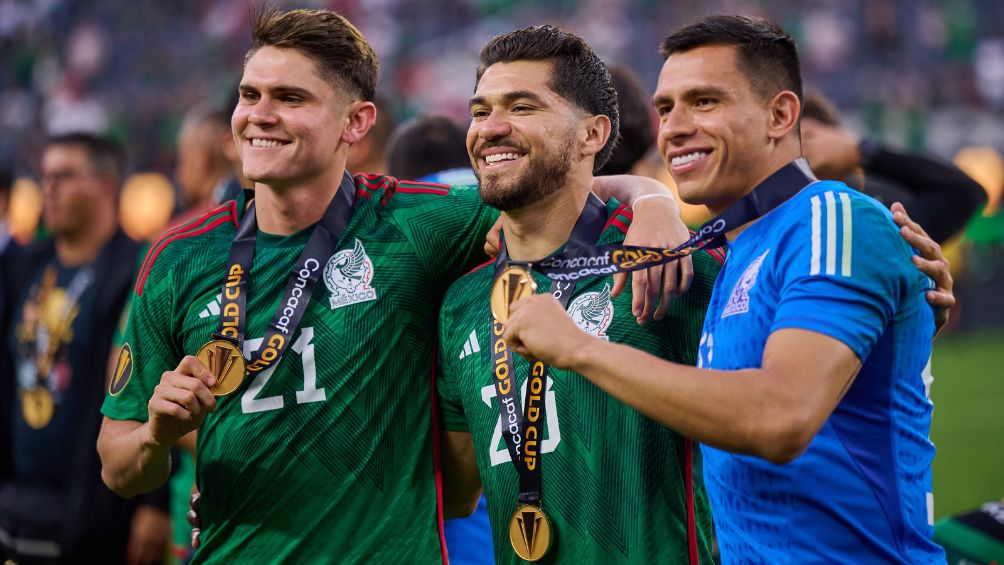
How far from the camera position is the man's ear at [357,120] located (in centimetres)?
346

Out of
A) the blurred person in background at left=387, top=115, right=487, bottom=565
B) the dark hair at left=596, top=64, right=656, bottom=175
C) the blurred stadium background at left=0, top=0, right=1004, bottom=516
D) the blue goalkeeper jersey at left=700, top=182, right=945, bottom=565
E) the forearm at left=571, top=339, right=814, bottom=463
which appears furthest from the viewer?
the blurred stadium background at left=0, top=0, right=1004, bottom=516

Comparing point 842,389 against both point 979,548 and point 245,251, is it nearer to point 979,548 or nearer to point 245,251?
point 245,251

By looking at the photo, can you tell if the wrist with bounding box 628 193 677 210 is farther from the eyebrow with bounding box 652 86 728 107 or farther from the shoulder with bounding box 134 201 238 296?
the shoulder with bounding box 134 201 238 296

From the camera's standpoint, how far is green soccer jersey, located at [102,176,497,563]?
3174mm

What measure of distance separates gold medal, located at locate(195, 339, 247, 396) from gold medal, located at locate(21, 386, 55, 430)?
3171 millimetres

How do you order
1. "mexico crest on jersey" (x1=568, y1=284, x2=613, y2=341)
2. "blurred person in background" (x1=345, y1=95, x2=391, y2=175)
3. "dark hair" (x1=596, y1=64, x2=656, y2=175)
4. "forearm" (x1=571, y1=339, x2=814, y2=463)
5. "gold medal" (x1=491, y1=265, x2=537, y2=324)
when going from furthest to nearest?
1. "blurred person in background" (x1=345, y1=95, x2=391, y2=175)
2. "dark hair" (x1=596, y1=64, x2=656, y2=175)
3. "mexico crest on jersey" (x1=568, y1=284, x2=613, y2=341)
4. "gold medal" (x1=491, y1=265, x2=537, y2=324)
5. "forearm" (x1=571, y1=339, x2=814, y2=463)

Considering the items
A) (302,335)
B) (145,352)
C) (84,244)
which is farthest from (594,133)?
(84,244)

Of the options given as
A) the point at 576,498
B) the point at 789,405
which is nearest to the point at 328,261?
the point at 576,498

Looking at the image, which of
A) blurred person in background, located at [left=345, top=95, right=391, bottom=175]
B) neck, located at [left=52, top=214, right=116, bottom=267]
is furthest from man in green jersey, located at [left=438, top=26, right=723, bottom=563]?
neck, located at [left=52, top=214, right=116, bottom=267]

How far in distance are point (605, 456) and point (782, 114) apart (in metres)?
0.92

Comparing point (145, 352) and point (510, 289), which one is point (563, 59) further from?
point (145, 352)

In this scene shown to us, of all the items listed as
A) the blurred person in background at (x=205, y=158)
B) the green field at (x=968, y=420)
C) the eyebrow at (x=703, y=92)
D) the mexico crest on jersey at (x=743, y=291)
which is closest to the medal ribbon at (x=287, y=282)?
the eyebrow at (x=703, y=92)

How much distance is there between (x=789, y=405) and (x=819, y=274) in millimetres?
297

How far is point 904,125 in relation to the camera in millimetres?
21594
